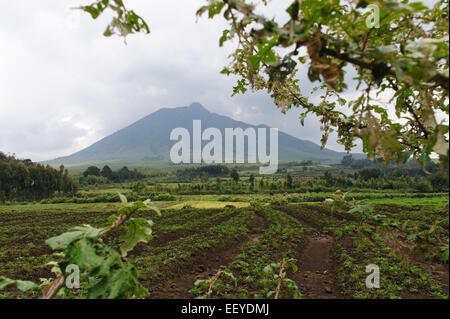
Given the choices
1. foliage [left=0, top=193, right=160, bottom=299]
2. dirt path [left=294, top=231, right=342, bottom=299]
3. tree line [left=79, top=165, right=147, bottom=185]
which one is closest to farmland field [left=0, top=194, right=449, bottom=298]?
dirt path [left=294, top=231, right=342, bottom=299]

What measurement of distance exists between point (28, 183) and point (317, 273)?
238 feet

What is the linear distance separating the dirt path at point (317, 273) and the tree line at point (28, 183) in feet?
216

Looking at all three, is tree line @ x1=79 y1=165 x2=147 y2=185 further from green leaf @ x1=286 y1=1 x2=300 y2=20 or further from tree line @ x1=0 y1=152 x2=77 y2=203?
green leaf @ x1=286 y1=1 x2=300 y2=20

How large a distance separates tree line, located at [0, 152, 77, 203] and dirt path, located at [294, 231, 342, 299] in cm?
Answer: 6579

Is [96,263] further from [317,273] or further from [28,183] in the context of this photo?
[28,183]

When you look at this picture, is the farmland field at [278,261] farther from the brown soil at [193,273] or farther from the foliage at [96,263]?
the foliage at [96,263]

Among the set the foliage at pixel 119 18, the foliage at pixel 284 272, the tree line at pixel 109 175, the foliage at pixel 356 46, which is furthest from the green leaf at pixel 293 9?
the tree line at pixel 109 175

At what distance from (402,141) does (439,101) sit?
44 cm

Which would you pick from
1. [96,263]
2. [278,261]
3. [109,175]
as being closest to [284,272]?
[96,263]

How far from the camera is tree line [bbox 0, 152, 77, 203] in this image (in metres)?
55.9

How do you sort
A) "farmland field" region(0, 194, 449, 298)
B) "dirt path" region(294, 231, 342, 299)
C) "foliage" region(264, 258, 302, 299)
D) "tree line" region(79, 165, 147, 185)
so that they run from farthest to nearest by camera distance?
"tree line" region(79, 165, 147, 185) < "dirt path" region(294, 231, 342, 299) < "farmland field" region(0, 194, 449, 298) < "foliage" region(264, 258, 302, 299)

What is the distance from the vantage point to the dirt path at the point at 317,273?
700 centimetres

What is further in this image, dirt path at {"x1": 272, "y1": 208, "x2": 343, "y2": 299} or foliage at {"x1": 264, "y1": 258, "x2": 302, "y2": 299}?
dirt path at {"x1": 272, "y1": 208, "x2": 343, "y2": 299}

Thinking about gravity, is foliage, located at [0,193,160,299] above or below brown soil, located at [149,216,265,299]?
above
